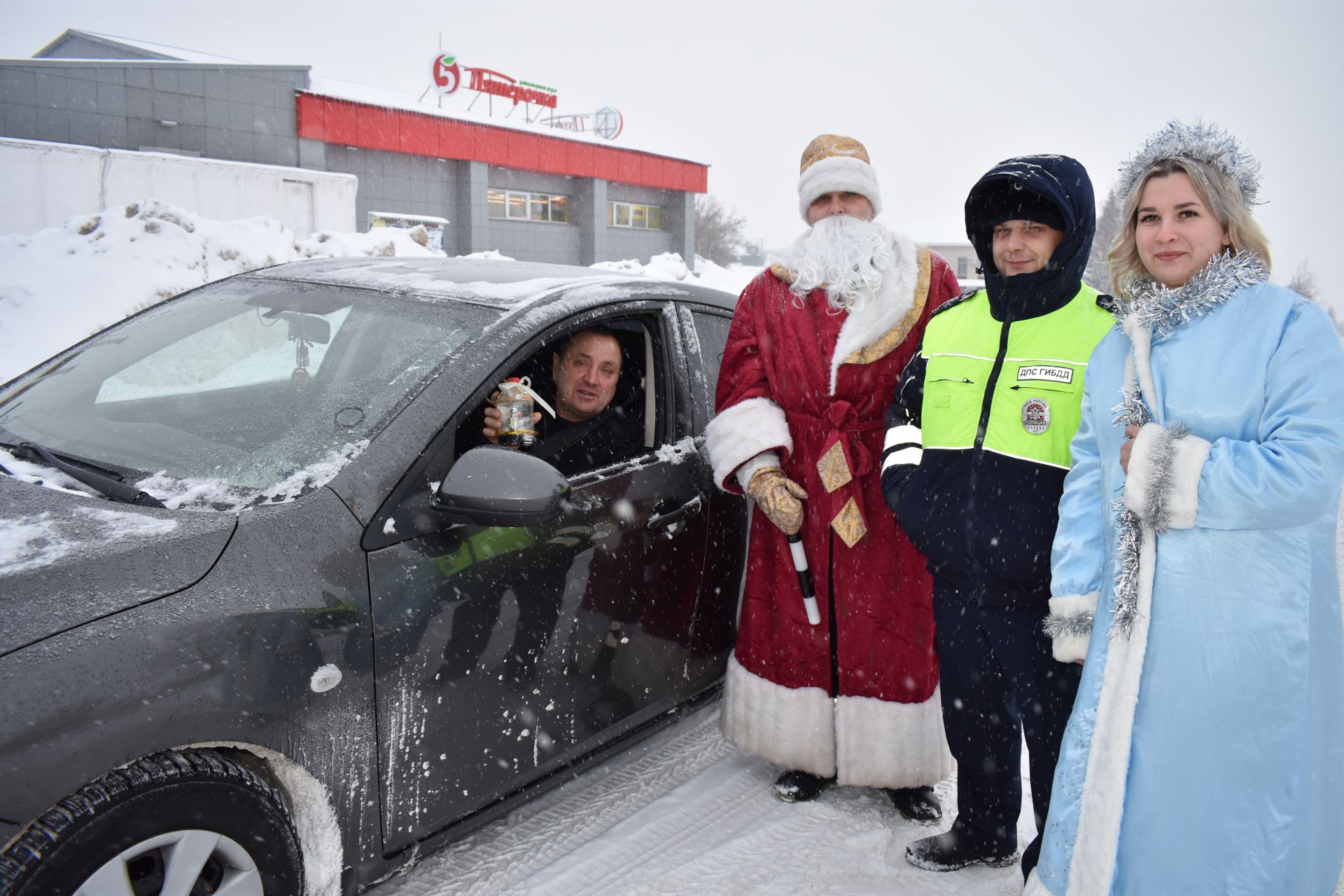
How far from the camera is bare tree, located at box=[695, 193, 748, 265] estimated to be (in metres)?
49.2

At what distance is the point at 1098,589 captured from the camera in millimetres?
1943

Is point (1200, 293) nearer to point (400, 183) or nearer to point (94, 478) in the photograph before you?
point (94, 478)

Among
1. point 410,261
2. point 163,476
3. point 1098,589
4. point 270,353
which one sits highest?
point 410,261

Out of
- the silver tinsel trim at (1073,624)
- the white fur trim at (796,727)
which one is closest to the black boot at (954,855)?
the white fur trim at (796,727)

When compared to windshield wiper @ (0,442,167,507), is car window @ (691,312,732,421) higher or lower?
higher

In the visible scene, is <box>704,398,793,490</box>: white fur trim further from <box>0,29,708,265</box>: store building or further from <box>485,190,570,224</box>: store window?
<box>485,190,570,224</box>: store window

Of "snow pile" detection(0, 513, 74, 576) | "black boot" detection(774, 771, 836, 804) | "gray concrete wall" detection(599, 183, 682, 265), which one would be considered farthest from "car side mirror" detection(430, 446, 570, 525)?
"gray concrete wall" detection(599, 183, 682, 265)

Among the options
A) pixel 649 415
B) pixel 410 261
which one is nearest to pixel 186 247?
pixel 410 261

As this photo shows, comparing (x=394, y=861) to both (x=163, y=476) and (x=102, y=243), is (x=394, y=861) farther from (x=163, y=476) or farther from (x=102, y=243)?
(x=102, y=243)

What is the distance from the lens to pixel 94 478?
2037mm

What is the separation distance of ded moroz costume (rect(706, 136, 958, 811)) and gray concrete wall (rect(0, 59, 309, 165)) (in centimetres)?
2058

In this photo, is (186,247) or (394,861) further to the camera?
(186,247)

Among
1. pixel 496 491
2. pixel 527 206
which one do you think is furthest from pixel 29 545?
pixel 527 206

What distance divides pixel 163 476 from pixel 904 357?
6.88 ft
